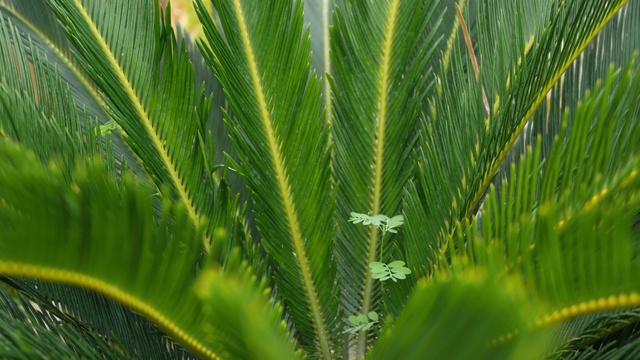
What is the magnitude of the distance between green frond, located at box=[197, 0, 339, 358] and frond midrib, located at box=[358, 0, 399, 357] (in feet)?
0.40

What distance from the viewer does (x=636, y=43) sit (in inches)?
63.8

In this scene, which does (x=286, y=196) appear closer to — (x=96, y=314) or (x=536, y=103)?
(x=96, y=314)

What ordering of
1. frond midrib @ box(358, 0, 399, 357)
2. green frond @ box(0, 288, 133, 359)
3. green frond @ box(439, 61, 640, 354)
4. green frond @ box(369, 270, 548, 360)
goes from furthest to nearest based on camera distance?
frond midrib @ box(358, 0, 399, 357), green frond @ box(0, 288, 133, 359), green frond @ box(439, 61, 640, 354), green frond @ box(369, 270, 548, 360)

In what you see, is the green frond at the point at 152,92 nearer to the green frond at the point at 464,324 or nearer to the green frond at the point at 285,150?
the green frond at the point at 285,150

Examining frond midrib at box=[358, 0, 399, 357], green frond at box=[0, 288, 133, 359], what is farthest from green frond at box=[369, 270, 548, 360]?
frond midrib at box=[358, 0, 399, 357]

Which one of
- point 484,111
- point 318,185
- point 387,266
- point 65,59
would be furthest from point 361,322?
point 65,59

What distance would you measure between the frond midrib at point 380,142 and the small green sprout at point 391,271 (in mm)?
203

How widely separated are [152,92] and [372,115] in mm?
533

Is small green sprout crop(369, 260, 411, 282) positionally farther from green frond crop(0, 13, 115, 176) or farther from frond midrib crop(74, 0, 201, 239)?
green frond crop(0, 13, 115, 176)

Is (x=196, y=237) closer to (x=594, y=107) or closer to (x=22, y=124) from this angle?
(x=22, y=124)

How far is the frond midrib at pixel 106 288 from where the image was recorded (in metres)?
1.01

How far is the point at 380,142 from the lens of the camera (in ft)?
5.53

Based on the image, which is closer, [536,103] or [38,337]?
[38,337]

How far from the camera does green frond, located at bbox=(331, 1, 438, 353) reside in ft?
5.48
